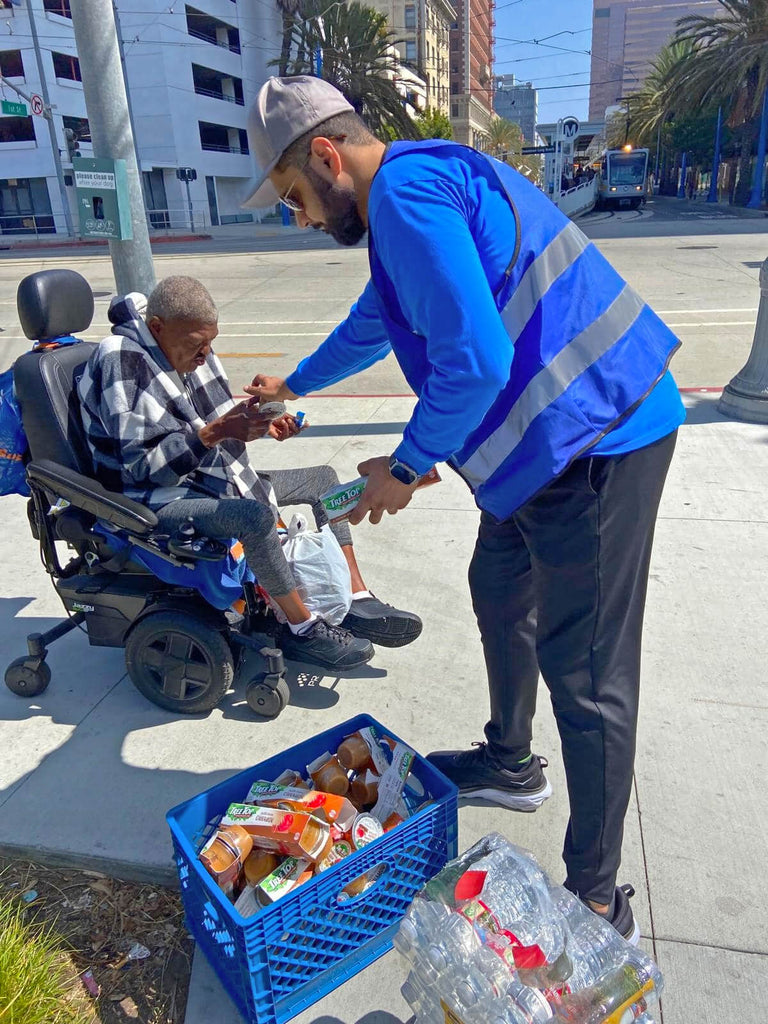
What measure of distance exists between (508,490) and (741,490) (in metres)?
3.28

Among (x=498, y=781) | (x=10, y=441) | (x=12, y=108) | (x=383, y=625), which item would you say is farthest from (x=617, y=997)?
(x=12, y=108)

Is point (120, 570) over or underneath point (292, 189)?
underneath

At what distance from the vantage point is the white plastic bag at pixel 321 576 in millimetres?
2938

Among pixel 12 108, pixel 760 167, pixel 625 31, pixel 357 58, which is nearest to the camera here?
pixel 12 108

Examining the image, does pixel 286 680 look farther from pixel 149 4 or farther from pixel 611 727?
pixel 149 4

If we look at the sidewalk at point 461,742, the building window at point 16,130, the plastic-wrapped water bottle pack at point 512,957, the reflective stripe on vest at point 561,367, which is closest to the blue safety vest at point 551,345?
the reflective stripe on vest at point 561,367

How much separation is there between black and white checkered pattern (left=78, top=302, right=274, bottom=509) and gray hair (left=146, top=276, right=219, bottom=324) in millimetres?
100

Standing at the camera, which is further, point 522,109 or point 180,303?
point 522,109

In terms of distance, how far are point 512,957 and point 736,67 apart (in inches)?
1692

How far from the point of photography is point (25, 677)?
9.57 feet

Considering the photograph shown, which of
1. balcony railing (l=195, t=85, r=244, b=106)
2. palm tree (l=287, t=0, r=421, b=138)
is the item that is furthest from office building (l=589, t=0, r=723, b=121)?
palm tree (l=287, t=0, r=421, b=138)

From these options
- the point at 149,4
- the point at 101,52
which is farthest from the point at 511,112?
the point at 101,52

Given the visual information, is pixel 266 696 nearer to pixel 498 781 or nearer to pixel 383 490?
pixel 498 781

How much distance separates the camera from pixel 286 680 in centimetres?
302
